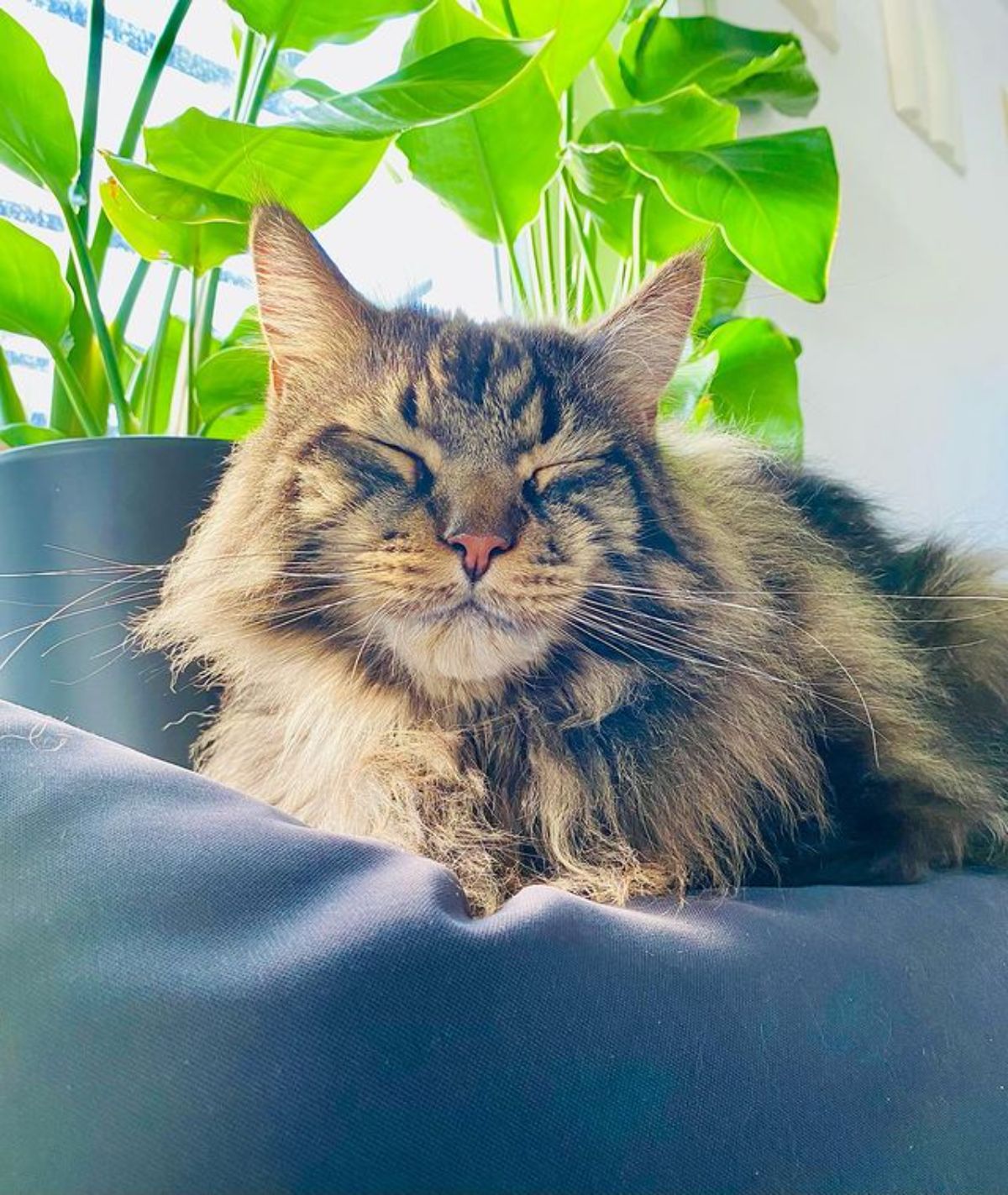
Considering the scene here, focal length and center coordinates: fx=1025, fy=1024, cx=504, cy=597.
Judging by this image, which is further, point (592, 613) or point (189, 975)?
point (592, 613)

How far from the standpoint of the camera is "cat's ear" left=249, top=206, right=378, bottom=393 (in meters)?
0.87

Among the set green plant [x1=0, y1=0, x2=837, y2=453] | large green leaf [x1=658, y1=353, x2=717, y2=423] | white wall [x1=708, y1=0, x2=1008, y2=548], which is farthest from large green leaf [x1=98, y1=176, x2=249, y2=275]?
white wall [x1=708, y1=0, x2=1008, y2=548]

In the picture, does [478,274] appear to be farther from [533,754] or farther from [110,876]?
[110,876]

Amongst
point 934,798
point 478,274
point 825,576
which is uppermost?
point 478,274

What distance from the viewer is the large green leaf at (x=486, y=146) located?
1.25m

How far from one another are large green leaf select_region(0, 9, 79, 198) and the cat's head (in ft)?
0.76

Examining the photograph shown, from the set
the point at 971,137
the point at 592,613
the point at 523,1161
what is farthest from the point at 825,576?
the point at 971,137

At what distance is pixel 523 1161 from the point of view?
1.51ft

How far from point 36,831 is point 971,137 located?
3.42 m

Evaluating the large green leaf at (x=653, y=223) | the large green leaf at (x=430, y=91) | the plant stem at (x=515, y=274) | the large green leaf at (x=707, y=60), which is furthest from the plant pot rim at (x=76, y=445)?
the large green leaf at (x=707, y=60)

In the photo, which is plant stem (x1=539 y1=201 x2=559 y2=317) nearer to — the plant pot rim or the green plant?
the green plant

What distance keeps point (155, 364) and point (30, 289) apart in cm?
17

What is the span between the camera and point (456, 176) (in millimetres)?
1310

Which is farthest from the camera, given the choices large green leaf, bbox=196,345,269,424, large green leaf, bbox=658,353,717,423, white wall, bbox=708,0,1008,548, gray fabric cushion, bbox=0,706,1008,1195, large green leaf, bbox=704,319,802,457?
white wall, bbox=708,0,1008,548
